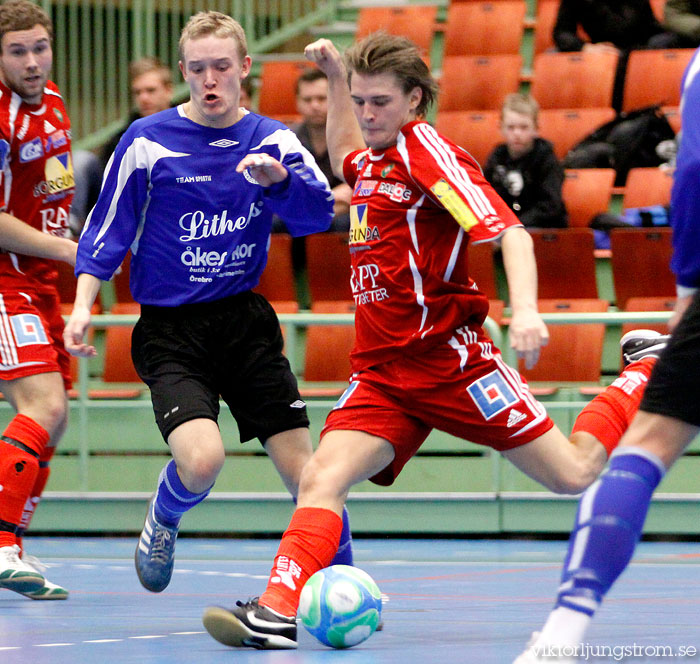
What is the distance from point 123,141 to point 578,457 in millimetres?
1906

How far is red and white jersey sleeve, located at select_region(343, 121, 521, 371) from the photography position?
4.15 m

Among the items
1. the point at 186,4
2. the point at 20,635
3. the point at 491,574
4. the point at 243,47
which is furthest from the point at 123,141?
the point at 186,4

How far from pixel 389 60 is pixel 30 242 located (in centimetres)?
187

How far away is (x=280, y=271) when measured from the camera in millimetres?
8516

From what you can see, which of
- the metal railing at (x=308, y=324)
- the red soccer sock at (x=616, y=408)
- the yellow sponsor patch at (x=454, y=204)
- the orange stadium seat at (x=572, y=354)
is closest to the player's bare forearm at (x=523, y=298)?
the yellow sponsor patch at (x=454, y=204)

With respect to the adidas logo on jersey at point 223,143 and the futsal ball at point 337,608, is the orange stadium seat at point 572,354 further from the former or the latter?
the futsal ball at point 337,608

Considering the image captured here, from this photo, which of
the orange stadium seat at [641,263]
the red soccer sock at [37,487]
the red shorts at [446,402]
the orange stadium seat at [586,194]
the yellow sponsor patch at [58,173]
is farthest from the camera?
the orange stadium seat at [586,194]

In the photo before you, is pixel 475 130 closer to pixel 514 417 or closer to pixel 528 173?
pixel 528 173

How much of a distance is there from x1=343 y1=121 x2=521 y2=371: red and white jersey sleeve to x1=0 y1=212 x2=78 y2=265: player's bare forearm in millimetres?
1540

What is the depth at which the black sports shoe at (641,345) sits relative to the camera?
15.6 ft

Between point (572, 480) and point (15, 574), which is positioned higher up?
point (572, 480)

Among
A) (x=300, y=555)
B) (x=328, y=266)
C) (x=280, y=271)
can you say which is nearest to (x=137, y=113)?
(x=280, y=271)

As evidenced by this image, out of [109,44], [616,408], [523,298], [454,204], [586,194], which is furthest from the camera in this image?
[109,44]

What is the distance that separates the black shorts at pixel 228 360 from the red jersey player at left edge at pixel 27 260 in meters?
0.69
